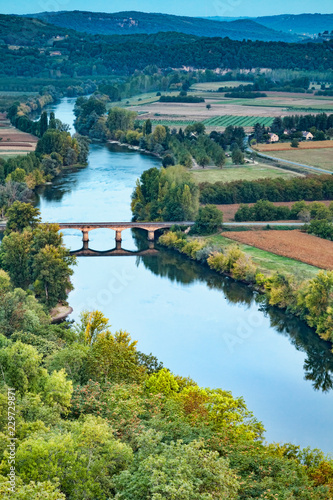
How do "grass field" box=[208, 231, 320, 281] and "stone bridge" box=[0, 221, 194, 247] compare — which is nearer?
"grass field" box=[208, 231, 320, 281]

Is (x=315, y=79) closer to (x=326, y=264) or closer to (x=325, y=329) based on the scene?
(x=326, y=264)

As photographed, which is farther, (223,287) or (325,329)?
(223,287)

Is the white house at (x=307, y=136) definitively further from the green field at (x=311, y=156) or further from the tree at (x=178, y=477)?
→ the tree at (x=178, y=477)

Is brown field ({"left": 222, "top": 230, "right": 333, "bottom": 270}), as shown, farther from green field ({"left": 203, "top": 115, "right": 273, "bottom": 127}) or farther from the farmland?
green field ({"left": 203, "top": 115, "right": 273, "bottom": 127})

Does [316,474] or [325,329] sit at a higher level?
[316,474]

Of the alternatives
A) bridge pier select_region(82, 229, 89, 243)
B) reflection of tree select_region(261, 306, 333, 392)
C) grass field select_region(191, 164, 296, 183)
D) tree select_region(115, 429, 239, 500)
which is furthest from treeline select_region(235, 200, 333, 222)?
tree select_region(115, 429, 239, 500)

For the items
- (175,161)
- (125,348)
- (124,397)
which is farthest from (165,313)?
(175,161)
